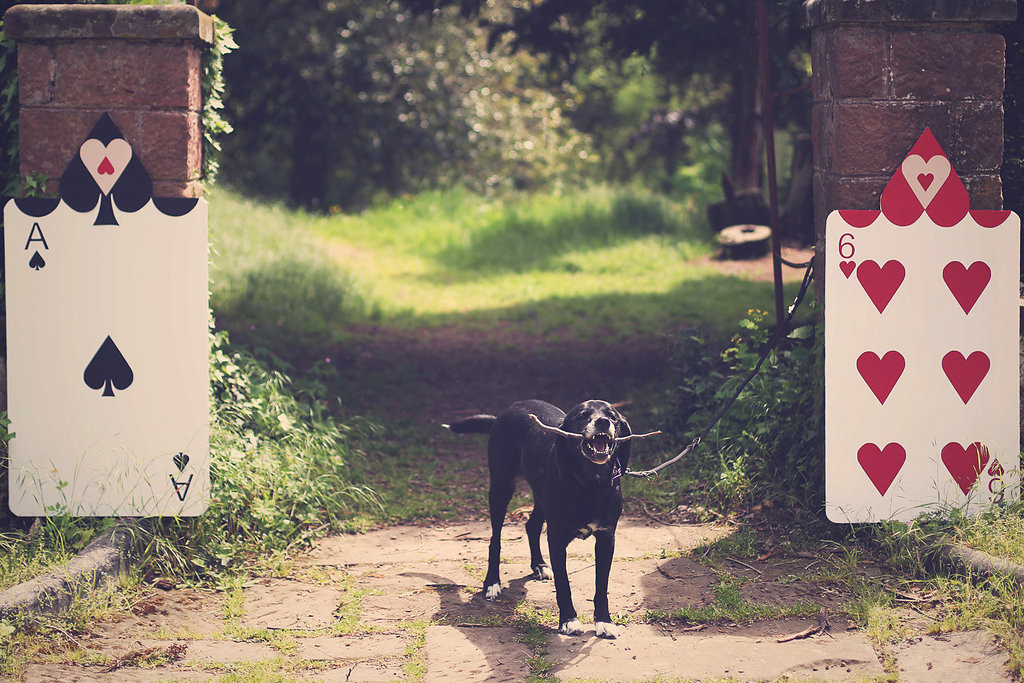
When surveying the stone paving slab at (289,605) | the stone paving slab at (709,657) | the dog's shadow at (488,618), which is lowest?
the stone paving slab at (289,605)

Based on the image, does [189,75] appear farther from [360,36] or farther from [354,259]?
[360,36]

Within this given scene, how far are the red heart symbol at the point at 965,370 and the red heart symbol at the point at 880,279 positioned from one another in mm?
382

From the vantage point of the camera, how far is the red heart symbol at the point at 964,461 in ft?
16.0

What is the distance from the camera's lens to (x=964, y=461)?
4883mm

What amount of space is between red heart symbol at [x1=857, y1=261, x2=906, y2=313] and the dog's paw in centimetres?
200

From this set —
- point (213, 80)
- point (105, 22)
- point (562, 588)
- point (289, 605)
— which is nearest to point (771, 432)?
point (562, 588)

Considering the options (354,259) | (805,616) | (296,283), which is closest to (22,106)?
(805,616)

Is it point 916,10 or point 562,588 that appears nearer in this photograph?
point 562,588

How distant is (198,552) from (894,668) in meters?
3.02

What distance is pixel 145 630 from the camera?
14.2 feet

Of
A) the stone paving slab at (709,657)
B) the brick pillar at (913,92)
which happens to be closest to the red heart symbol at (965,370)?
the brick pillar at (913,92)

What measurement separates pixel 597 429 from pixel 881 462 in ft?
5.36

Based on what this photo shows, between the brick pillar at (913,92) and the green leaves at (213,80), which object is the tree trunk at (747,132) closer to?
the brick pillar at (913,92)

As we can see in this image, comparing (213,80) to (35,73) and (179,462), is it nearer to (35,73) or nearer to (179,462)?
(35,73)
